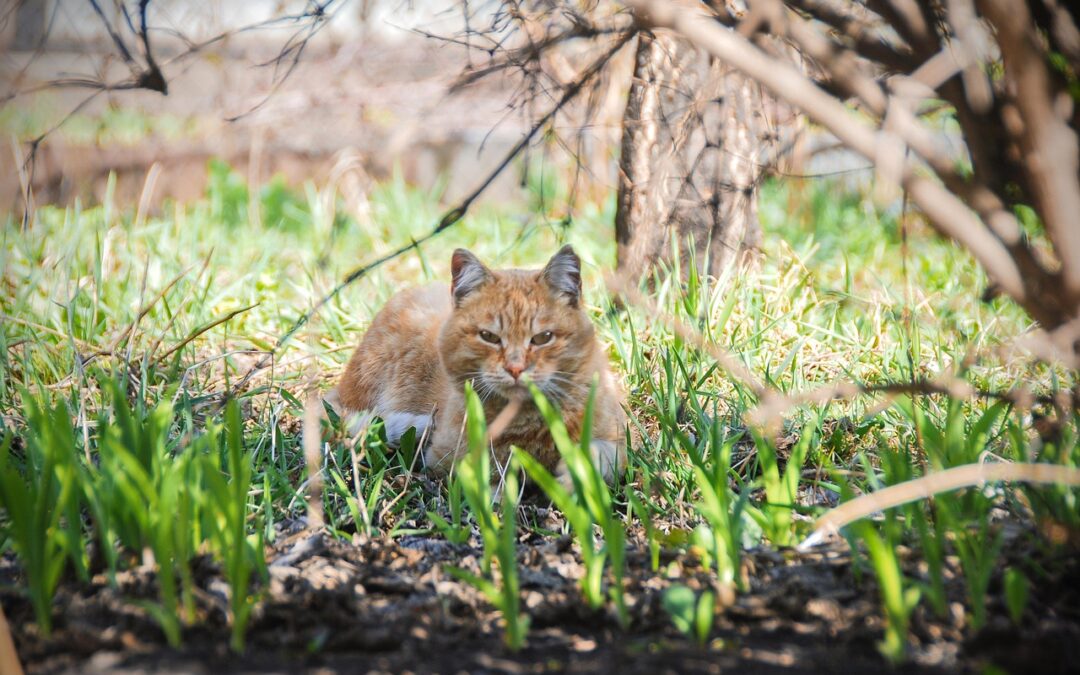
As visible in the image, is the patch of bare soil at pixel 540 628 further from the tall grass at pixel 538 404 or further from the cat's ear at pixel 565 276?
the cat's ear at pixel 565 276

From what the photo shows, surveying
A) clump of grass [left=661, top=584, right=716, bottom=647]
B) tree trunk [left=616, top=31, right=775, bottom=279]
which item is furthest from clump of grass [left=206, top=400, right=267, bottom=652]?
tree trunk [left=616, top=31, right=775, bottom=279]

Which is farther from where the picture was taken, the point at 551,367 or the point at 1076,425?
the point at 551,367

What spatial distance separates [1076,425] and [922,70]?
128 cm

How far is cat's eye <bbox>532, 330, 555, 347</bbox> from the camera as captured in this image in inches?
115

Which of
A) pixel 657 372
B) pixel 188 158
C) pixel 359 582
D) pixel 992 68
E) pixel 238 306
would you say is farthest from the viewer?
pixel 188 158

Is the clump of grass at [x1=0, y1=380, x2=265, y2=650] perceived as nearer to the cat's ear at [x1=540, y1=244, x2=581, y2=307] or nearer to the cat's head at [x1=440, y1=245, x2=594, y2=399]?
the cat's head at [x1=440, y1=245, x2=594, y2=399]

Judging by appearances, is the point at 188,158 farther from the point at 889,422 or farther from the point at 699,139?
the point at 889,422

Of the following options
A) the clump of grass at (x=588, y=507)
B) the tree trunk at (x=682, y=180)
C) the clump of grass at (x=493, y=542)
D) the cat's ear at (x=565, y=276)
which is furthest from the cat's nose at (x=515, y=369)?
Result: the tree trunk at (x=682, y=180)

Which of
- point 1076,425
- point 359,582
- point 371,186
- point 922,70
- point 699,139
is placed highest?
point 371,186

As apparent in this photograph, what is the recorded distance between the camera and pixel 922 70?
57.4 inches

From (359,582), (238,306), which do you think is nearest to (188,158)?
(238,306)

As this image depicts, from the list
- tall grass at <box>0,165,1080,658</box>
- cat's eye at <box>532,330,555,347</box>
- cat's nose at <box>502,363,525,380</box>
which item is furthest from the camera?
cat's eye at <box>532,330,555,347</box>

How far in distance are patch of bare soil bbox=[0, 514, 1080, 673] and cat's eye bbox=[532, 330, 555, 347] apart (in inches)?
38.6

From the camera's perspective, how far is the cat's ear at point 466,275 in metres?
3.04
